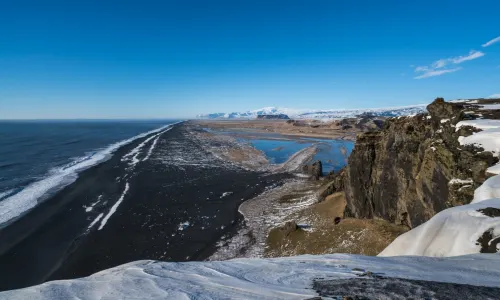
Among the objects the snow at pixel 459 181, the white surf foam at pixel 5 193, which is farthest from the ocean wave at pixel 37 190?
the snow at pixel 459 181

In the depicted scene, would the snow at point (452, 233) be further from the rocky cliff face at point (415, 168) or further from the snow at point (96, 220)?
the snow at point (96, 220)

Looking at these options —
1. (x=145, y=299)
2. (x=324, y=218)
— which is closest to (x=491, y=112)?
(x=324, y=218)

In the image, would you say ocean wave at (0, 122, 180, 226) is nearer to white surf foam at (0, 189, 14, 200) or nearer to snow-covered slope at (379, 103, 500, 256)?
white surf foam at (0, 189, 14, 200)

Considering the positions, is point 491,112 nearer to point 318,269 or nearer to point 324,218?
point 324,218

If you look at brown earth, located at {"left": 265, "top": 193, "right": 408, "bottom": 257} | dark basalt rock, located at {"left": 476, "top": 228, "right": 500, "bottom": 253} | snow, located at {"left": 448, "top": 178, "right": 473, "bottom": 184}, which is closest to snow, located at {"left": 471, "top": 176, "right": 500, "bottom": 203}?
snow, located at {"left": 448, "top": 178, "right": 473, "bottom": 184}

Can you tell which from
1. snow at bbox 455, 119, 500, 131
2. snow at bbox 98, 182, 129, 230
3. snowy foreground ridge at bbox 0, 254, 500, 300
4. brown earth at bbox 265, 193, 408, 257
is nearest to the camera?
snowy foreground ridge at bbox 0, 254, 500, 300
